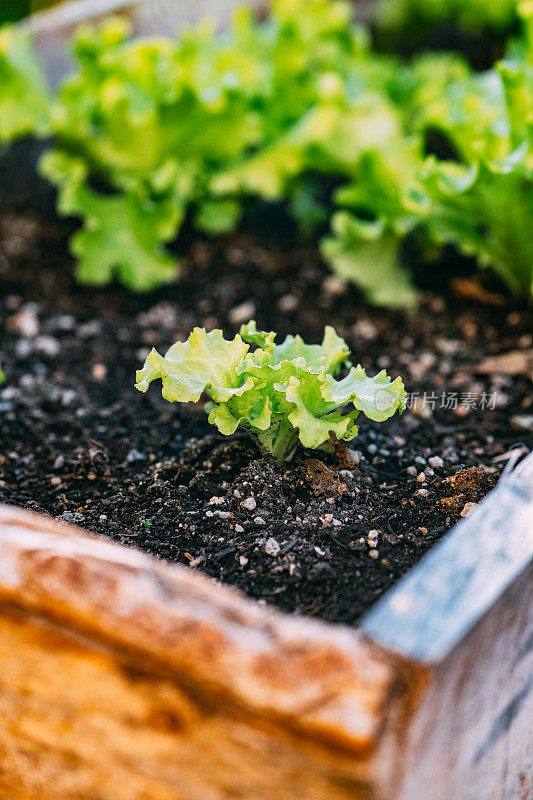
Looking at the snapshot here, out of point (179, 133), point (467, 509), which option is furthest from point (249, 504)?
point (179, 133)

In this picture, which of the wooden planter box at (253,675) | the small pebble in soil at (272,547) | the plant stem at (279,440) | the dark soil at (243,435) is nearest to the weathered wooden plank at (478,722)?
the wooden planter box at (253,675)

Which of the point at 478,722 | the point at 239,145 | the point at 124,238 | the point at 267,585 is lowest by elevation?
the point at 478,722

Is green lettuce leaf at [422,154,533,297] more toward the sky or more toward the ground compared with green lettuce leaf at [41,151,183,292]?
more toward the ground

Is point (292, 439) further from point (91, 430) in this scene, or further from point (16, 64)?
point (16, 64)

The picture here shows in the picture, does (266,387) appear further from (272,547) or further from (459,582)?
(459,582)

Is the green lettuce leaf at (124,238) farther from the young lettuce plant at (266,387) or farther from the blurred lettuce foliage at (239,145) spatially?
Answer: the young lettuce plant at (266,387)

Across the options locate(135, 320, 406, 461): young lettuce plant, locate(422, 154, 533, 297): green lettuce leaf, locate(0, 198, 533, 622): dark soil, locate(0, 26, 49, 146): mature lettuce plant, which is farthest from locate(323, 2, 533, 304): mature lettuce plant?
locate(0, 26, 49, 146): mature lettuce plant

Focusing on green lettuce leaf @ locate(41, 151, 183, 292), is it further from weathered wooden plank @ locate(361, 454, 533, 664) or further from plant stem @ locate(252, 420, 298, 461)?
weathered wooden plank @ locate(361, 454, 533, 664)
